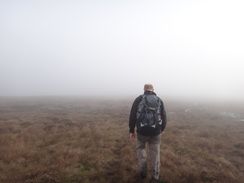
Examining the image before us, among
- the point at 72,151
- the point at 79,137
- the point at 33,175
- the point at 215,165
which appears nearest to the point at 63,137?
the point at 79,137

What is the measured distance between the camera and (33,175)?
671 centimetres

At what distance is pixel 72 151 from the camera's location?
944 centimetres

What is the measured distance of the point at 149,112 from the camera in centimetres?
604

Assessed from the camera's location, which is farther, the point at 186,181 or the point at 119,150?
the point at 119,150

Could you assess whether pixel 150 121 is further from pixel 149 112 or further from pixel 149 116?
pixel 149 112

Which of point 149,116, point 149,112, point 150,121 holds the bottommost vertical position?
point 150,121

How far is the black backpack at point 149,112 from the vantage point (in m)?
6.00

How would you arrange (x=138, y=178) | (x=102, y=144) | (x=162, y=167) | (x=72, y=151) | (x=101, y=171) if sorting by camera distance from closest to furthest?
(x=138, y=178), (x=101, y=171), (x=162, y=167), (x=72, y=151), (x=102, y=144)

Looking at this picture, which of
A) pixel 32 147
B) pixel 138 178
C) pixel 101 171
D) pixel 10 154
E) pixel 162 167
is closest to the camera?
pixel 138 178

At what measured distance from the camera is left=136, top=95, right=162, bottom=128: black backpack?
19.7 feet

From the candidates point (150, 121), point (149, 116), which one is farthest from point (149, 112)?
point (150, 121)

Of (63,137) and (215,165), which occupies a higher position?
(63,137)

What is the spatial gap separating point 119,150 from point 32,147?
483cm

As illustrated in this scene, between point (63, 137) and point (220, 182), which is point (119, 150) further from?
point (220, 182)
